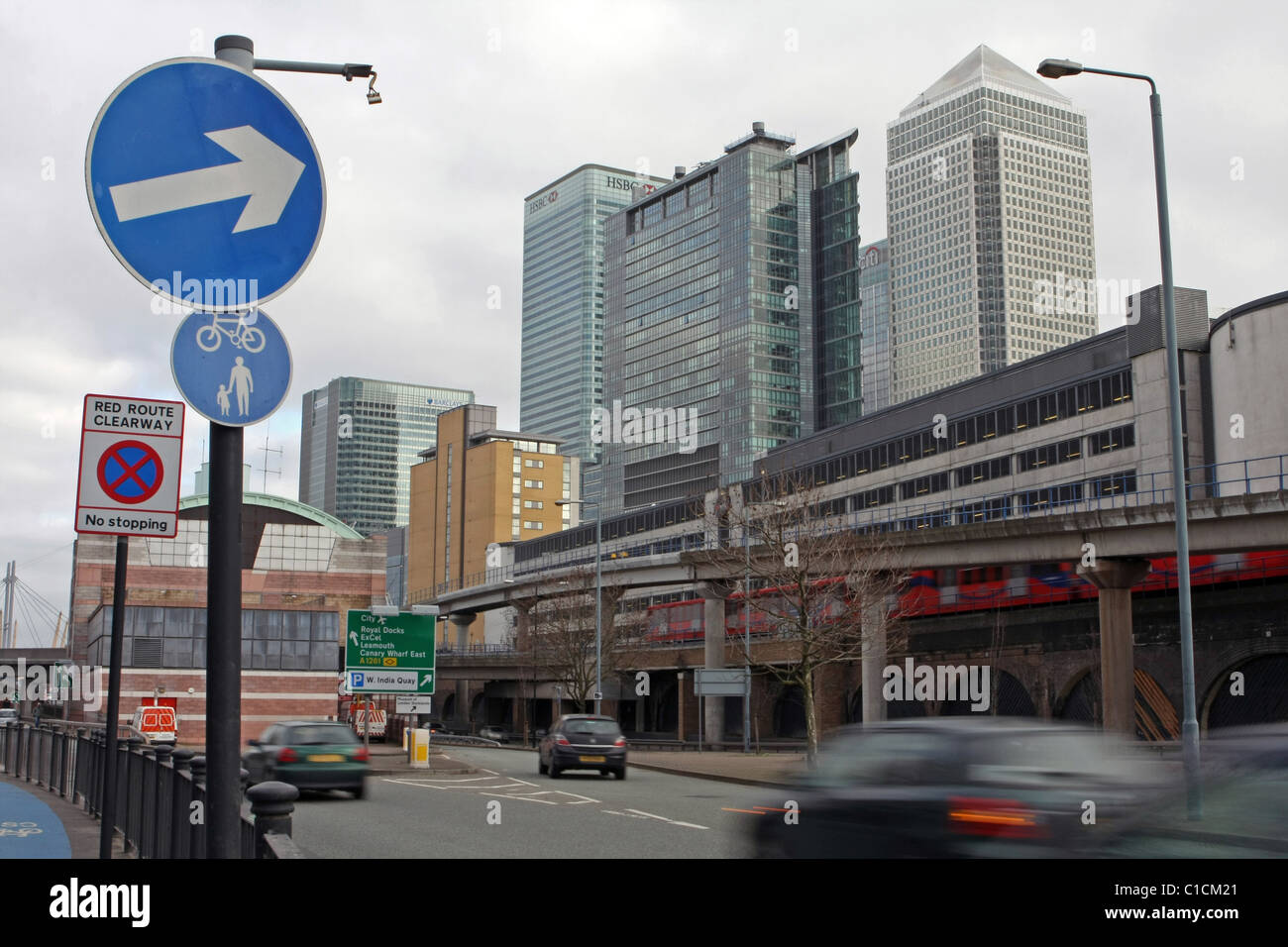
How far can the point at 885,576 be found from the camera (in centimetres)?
4666

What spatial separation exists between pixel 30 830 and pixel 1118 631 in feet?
108

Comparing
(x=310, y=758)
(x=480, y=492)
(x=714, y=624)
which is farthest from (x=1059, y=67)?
(x=480, y=492)

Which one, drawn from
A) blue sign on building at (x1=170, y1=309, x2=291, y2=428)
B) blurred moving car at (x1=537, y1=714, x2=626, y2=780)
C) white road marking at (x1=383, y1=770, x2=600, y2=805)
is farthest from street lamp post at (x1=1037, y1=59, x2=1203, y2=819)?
blue sign on building at (x1=170, y1=309, x2=291, y2=428)

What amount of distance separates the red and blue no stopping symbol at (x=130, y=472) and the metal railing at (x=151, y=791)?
1.67m

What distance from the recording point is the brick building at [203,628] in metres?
54.4

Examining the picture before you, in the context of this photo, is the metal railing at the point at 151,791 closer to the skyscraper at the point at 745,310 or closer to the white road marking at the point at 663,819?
the white road marking at the point at 663,819

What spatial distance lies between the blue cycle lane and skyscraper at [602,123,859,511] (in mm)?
160683

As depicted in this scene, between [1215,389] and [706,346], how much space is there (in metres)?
133

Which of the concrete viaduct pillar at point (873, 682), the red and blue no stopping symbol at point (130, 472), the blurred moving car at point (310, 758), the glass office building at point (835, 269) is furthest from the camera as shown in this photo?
the glass office building at point (835, 269)

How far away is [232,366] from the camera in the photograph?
4.18 meters

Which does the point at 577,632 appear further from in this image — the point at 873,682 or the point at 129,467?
the point at 129,467

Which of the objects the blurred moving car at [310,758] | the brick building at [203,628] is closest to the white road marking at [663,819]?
the blurred moving car at [310,758]

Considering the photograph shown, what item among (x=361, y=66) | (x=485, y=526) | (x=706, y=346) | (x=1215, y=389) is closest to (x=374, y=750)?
(x=361, y=66)

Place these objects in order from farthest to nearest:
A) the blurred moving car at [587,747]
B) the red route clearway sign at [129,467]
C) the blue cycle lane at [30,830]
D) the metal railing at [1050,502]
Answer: the metal railing at [1050,502]
the blurred moving car at [587,747]
the blue cycle lane at [30,830]
the red route clearway sign at [129,467]
